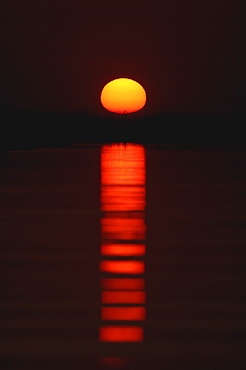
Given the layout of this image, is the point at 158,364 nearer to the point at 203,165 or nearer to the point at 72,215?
the point at 72,215

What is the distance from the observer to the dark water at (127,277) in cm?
154

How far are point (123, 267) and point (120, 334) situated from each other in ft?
2.11

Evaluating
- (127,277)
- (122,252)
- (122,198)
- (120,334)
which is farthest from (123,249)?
(122,198)

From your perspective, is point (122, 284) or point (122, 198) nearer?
point (122, 284)

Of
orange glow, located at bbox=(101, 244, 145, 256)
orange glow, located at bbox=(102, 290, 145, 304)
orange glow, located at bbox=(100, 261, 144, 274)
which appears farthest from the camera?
orange glow, located at bbox=(101, 244, 145, 256)

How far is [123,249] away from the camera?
259 cm

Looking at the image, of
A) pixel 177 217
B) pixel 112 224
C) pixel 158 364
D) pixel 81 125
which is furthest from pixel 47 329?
pixel 81 125

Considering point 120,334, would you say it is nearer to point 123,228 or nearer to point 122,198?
point 123,228

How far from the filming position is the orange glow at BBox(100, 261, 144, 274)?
224 cm

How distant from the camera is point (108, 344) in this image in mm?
1587

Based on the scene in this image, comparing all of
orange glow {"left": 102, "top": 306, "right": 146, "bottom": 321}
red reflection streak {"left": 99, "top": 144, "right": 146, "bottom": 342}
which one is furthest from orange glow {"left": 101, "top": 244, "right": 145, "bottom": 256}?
orange glow {"left": 102, "top": 306, "right": 146, "bottom": 321}

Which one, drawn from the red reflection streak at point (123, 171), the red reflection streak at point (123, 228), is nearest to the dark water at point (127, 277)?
the red reflection streak at point (123, 228)

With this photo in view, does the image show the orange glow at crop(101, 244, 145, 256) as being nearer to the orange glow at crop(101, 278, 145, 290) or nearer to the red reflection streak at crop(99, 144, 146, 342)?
the red reflection streak at crop(99, 144, 146, 342)

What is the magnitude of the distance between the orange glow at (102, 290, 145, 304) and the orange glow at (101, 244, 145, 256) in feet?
1.68
